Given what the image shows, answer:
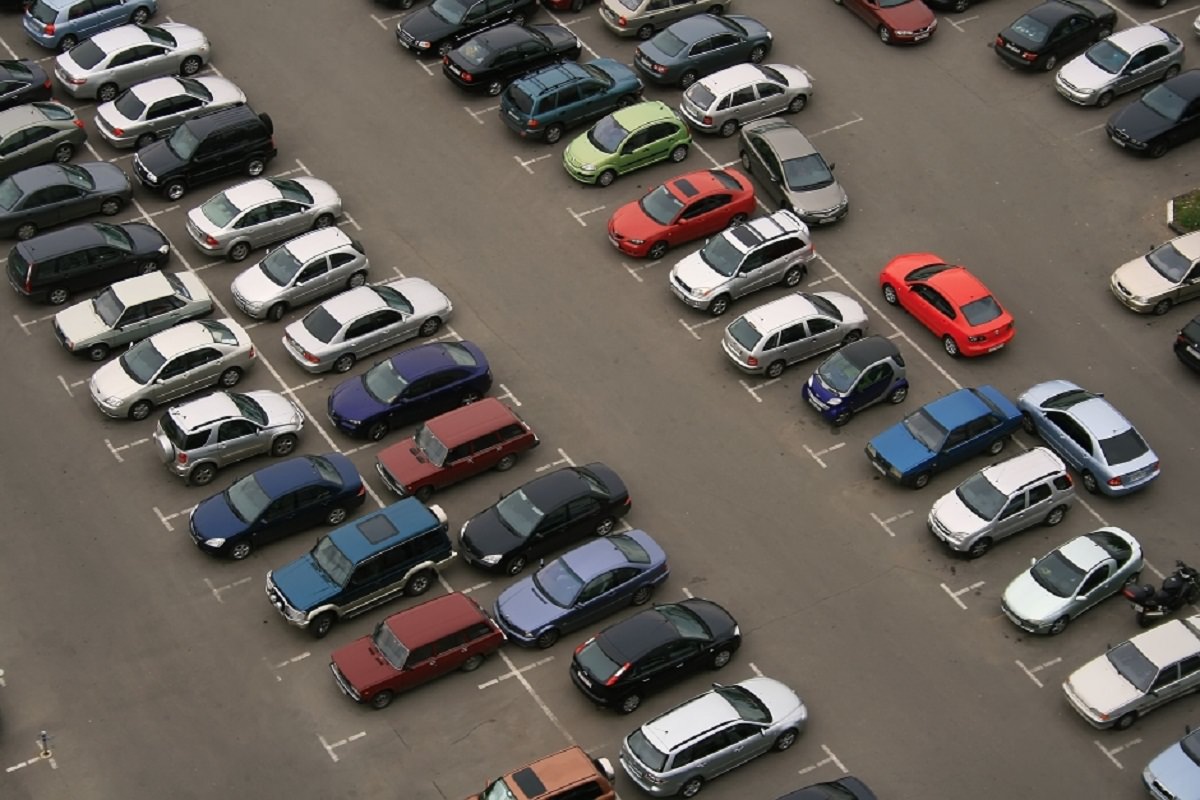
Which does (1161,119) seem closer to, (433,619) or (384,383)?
(384,383)

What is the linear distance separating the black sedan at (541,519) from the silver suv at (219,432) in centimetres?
527

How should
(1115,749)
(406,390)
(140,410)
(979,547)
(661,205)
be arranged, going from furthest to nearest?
(661,205) → (140,410) → (406,390) → (979,547) → (1115,749)

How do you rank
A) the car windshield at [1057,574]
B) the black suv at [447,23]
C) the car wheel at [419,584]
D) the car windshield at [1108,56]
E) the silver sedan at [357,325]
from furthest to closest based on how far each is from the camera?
1. the black suv at [447,23]
2. the car windshield at [1108,56]
3. the silver sedan at [357,325]
4. the car wheel at [419,584]
5. the car windshield at [1057,574]

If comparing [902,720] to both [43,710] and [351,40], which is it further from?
[351,40]

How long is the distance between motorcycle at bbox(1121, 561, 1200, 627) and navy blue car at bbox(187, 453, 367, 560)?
17.7 m

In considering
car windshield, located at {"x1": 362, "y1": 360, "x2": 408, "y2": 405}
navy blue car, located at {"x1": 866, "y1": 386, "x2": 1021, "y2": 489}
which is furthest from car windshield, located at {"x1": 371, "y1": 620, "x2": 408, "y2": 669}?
navy blue car, located at {"x1": 866, "y1": 386, "x2": 1021, "y2": 489}

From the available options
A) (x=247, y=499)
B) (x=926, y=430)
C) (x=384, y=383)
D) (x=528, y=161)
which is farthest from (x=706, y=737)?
(x=528, y=161)

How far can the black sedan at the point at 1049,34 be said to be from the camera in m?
59.2

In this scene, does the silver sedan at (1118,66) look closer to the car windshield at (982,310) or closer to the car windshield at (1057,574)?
the car windshield at (982,310)

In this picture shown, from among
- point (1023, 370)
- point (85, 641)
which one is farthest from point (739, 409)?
point (85, 641)

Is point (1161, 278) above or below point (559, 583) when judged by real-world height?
above

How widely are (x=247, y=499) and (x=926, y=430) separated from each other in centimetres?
1597

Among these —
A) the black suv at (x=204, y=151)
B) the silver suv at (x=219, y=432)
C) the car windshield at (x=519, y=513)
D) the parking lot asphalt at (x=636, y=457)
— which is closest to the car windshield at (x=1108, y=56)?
the parking lot asphalt at (x=636, y=457)

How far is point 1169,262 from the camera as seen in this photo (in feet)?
170
